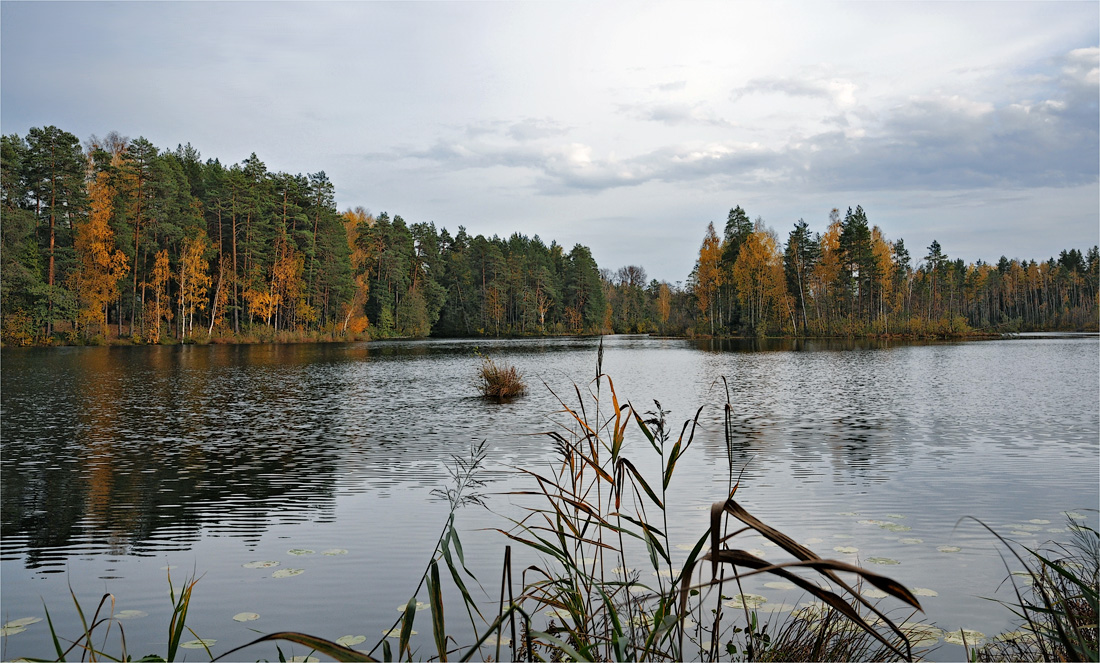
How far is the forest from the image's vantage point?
1775 inches

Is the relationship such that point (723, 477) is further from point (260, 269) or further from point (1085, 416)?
point (260, 269)

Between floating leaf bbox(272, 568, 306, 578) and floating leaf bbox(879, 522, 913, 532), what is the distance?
532 cm

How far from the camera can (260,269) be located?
185ft

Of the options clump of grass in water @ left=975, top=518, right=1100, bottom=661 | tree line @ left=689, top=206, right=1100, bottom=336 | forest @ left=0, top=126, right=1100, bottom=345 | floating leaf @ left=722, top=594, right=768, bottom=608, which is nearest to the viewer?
clump of grass in water @ left=975, top=518, right=1100, bottom=661

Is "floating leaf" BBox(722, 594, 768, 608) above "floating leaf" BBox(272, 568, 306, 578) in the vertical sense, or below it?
above

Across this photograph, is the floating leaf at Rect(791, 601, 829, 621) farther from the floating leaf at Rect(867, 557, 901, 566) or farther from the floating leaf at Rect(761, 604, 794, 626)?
the floating leaf at Rect(867, 557, 901, 566)

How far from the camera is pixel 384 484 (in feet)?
29.7

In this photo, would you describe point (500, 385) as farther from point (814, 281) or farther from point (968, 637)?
point (814, 281)

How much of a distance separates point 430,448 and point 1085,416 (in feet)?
42.9

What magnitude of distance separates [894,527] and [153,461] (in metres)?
10.00

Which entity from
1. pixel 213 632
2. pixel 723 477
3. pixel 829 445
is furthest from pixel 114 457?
pixel 829 445

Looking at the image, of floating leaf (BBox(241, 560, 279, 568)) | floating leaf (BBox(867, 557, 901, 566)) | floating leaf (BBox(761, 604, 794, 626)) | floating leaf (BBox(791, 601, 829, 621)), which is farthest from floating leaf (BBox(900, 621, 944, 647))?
floating leaf (BBox(241, 560, 279, 568))

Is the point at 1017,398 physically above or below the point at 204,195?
below

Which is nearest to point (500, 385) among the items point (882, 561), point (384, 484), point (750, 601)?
point (384, 484)
